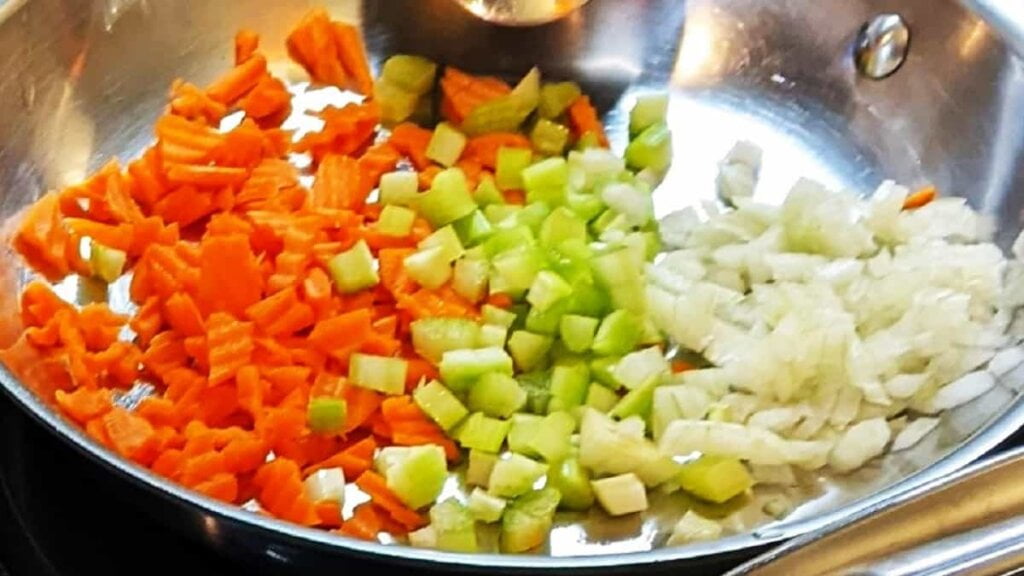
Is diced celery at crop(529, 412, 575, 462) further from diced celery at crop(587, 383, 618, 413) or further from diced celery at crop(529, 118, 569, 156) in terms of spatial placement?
diced celery at crop(529, 118, 569, 156)

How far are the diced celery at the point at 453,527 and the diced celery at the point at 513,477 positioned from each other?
1.3 inches

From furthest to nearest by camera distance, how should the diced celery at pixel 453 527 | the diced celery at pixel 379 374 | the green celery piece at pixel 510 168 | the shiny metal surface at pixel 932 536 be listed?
the green celery piece at pixel 510 168 → the diced celery at pixel 379 374 → the diced celery at pixel 453 527 → the shiny metal surface at pixel 932 536

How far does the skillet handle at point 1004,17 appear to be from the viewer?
1319 mm

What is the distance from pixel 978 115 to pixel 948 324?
28 centimetres

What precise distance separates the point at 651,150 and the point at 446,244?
0.82ft

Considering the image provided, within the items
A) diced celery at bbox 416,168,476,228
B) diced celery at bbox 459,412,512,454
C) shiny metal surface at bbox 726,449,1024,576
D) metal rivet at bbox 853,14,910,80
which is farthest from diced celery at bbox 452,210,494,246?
shiny metal surface at bbox 726,449,1024,576

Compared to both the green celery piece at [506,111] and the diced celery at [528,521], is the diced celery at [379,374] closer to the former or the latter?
the diced celery at [528,521]

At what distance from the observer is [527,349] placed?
47.3 inches

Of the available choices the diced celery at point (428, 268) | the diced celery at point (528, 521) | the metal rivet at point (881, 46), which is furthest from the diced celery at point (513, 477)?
the metal rivet at point (881, 46)

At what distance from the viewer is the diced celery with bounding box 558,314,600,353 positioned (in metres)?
1.20

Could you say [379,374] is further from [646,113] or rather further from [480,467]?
[646,113]

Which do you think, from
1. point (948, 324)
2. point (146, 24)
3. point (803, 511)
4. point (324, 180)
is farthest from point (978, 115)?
point (146, 24)

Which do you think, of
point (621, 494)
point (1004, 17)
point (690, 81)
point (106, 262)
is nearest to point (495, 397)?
point (621, 494)

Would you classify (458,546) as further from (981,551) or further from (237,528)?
(981,551)
